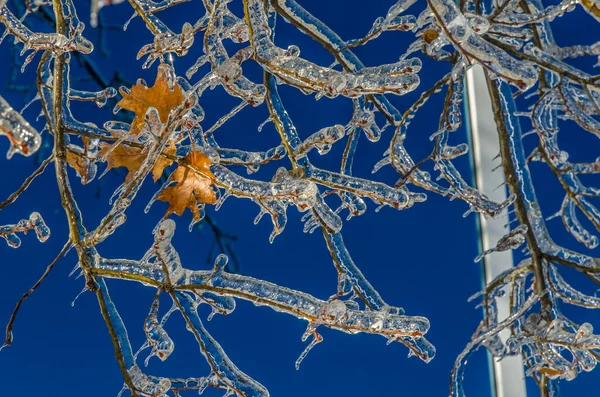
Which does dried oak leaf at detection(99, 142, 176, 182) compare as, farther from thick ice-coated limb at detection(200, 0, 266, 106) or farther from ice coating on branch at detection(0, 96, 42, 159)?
ice coating on branch at detection(0, 96, 42, 159)

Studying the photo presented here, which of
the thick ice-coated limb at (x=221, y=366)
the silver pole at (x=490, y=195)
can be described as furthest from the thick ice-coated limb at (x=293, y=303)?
the silver pole at (x=490, y=195)

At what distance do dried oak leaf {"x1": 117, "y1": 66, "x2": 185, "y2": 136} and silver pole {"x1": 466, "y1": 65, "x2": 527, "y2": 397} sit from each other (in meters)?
1.23

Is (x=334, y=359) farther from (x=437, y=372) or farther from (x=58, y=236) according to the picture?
(x=58, y=236)

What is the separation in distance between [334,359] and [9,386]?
817 millimetres

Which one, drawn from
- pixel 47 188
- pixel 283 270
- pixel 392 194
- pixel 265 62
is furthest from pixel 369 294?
pixel 47 188

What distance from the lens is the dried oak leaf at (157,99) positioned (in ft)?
3.08

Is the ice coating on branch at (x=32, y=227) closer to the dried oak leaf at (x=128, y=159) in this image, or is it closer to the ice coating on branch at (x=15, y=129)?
the dried oak leaf at (x=128, y=159)

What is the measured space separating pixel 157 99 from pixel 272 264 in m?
0.75

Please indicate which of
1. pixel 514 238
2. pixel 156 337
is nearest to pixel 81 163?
pixel 156 337

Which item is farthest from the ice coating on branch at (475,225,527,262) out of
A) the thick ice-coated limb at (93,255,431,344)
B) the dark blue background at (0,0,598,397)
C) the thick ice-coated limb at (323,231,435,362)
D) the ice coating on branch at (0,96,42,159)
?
the ice coating on branch at (0,96,42,159)

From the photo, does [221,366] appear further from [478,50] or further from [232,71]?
[478,50]

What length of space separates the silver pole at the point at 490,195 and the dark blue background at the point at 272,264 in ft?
0.16

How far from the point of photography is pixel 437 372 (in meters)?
1.81

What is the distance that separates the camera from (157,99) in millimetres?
985
